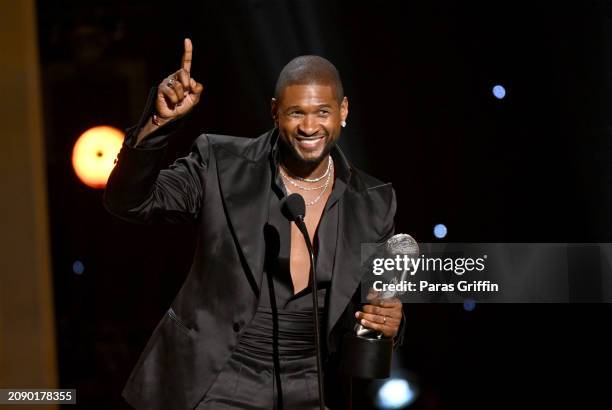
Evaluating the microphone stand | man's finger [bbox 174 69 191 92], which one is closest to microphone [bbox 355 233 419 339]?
the microphone stand

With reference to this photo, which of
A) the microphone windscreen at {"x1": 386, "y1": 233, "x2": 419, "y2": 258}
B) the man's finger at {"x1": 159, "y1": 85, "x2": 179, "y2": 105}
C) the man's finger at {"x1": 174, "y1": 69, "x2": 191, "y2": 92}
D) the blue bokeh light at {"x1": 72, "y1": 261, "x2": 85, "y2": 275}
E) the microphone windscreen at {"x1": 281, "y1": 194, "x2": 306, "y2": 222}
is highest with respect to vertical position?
the man's finger at {"x1": 174, "y1": 69, "x2": 191, "y2": 92}

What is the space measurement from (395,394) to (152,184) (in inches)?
65.7

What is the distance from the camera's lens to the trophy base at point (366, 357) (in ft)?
6.88

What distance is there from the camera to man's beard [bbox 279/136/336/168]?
7.70 ft

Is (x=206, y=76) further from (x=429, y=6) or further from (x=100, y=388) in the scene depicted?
(x=100, y=388)

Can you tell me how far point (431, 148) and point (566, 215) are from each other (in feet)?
1.77

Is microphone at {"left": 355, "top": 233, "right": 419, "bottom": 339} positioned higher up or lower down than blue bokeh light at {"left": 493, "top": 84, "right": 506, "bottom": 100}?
lower down

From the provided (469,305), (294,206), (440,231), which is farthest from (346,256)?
(469,305)

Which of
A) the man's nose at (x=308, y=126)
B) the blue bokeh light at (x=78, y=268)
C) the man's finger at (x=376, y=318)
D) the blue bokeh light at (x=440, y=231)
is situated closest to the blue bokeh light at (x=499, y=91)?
the blue bokeh light at (x=440, y=231)

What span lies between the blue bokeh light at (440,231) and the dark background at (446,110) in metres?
0.03

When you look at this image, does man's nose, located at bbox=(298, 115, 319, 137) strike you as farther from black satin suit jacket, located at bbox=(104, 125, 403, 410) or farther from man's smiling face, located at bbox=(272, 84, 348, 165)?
black satin suit jacket, located at bbox=(104, 125, 403, 410)

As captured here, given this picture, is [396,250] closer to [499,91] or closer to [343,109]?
[343,109]

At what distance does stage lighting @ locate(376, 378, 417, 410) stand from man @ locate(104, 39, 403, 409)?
3.09ft

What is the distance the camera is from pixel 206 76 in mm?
3182
